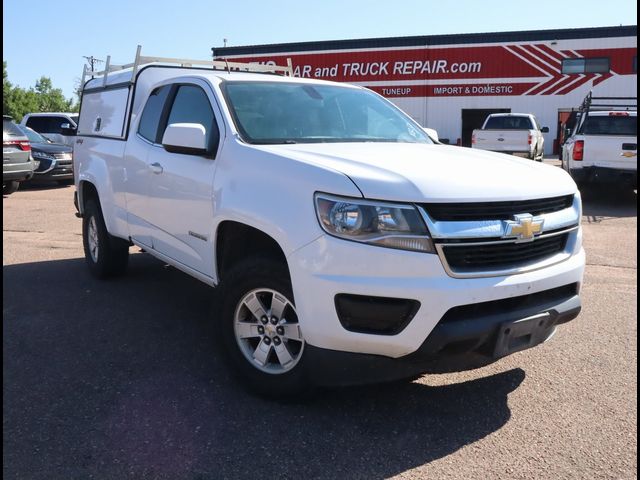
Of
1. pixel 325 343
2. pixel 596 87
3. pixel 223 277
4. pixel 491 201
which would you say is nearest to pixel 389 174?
pixel 491 201

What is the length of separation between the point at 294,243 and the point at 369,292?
46cm

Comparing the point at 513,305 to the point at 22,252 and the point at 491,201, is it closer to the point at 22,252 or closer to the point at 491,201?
the point at 491,201

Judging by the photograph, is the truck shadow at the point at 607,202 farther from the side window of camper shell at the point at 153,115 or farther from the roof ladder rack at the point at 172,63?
the side window of camper shell at the point at 153,115

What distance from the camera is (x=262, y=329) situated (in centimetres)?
342

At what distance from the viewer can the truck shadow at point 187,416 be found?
2.88m

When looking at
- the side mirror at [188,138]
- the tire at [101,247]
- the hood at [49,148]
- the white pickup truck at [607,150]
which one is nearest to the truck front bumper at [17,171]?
the hood at [49,148]

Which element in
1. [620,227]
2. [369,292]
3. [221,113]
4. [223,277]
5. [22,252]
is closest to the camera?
[369,292]

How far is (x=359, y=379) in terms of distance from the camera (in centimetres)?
302

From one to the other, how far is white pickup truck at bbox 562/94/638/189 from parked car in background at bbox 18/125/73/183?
1225cm

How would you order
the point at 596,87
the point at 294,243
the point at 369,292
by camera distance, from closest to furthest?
1. the point at 369,292
2. the point at 294,243
3. the point at 596,87

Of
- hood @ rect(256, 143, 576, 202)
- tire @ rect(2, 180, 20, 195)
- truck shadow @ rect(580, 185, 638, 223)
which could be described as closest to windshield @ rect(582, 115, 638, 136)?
truck shadow @ rect(580, 185, 638, 223)

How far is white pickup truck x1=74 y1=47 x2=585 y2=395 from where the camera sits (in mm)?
2855

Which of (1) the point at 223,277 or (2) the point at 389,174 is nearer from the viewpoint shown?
(2) the point at 389,174

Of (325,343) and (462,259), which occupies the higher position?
(462,259)
